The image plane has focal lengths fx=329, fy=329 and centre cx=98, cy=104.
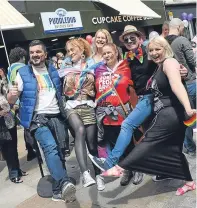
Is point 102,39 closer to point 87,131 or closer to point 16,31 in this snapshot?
point 87,131

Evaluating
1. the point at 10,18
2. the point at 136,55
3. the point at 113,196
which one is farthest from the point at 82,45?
the point at 10,18

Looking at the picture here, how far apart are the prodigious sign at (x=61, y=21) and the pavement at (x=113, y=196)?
26.1 feet

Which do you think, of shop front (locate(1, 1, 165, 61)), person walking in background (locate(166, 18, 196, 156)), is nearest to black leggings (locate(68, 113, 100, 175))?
person walking in background (locate(166, 18, 196, 156))

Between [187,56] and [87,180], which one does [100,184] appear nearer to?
[87,180]

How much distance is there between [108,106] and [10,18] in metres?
6.86

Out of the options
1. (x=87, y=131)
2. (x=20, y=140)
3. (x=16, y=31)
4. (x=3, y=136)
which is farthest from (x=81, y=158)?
(x=16, y=31)

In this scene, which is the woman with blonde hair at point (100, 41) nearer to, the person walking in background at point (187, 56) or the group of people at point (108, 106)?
the group of people at point (108, 106)

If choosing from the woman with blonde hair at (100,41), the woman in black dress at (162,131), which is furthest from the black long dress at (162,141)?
the woman with blonde hair at (100,41)

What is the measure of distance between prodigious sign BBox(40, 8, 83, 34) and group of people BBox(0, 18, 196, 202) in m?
7.96

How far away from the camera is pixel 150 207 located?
3.16 meters

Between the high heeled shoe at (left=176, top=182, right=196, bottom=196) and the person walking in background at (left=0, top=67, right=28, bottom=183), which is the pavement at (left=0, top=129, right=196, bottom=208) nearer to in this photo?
the high heeled shoe at (left=176, top=182, right=196, bottom=196)

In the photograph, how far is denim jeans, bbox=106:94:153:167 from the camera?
3109mm

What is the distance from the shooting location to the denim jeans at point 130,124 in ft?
10.2

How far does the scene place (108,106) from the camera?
345 cm
